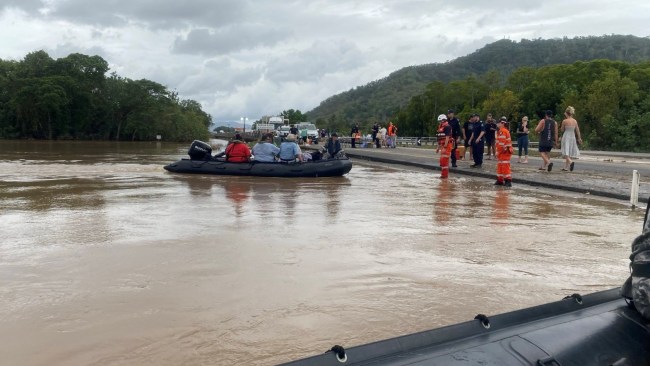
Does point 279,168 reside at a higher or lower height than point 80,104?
lower

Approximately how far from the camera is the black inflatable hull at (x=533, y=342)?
7.30 feet

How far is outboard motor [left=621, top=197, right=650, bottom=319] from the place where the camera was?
2.67 m

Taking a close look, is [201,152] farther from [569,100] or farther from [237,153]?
[569,100]

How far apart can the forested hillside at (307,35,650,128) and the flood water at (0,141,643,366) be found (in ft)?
311

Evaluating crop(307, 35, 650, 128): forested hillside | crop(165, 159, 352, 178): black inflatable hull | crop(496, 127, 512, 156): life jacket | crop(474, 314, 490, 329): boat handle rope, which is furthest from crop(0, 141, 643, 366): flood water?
crop(307, 35, 650, 128): forested hillside

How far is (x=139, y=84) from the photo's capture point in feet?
241

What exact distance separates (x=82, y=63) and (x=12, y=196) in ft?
221

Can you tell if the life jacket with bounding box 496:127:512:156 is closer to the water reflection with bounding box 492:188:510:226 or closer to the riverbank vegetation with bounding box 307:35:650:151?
the water reflection with bounding box 492:188:510:226

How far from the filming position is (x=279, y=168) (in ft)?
48.5

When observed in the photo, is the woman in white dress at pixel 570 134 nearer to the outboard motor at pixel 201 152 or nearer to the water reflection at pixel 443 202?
the water reflection at pixel 443 202

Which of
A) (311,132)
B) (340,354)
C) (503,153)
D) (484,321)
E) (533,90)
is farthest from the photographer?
(533,90)

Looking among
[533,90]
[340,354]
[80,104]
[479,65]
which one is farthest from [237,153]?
[479,65]

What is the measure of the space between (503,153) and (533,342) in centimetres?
1030

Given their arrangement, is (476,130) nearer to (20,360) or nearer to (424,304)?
(424,304)
